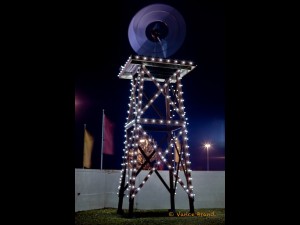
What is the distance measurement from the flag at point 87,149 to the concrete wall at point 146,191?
957 mm

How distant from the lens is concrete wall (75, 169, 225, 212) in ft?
40.8

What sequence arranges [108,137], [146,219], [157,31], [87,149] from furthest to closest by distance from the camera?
[108,137] → [87,149] → [157,31] → [146,219]

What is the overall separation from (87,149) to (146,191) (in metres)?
3.21

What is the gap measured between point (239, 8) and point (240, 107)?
52.9 inches

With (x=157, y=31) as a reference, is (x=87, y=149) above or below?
below

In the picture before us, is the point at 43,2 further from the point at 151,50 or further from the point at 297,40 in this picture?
the point at 151,50

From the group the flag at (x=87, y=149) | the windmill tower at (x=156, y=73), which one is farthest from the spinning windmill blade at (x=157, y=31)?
the flag at (x=87, y=149)

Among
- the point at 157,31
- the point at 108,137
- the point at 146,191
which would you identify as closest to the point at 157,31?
the point at 157,31

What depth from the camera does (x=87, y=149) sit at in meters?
14.3

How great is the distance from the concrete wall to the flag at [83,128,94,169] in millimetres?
957

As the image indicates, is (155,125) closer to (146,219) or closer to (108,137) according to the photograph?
(146,219)

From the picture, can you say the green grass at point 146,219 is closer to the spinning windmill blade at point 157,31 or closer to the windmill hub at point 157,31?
the spinning windmill blade at point 157,31

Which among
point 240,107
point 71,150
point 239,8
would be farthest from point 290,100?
point 71,150

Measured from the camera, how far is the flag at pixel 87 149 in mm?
13961
